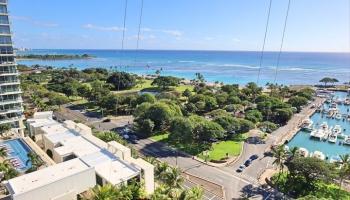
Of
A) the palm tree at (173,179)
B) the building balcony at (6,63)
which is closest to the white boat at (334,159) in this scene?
the palm tree at (173,179)

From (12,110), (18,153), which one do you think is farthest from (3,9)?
(18,153)

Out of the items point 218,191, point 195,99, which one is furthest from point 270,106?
point 218,191

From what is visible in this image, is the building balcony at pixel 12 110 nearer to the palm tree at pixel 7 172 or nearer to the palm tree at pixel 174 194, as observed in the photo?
the palm tree at pixel 7 172

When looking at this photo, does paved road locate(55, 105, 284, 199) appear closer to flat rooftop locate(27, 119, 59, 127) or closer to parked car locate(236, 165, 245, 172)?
parked car locate(236, 165, 245, 172)

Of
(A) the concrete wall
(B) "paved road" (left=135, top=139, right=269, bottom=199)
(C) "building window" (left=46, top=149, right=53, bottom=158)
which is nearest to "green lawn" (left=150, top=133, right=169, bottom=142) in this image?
(B) "paved road" (left=135, top=139, right=269, bottom=199)

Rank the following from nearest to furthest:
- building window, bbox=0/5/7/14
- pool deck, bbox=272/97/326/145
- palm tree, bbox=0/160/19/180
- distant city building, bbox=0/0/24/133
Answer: palm tree, bbox=0/160/19/180
building window, bbox=0/5/7/14
distant city building, bbox=0/0/24/133
pool deck, bbox=272/97/326/145

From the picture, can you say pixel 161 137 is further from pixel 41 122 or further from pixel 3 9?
pixel 3 9
